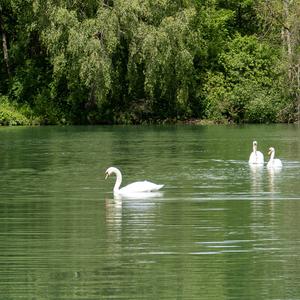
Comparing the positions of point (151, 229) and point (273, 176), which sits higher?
point (151, 229)

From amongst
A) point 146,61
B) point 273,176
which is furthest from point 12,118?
point 273,176

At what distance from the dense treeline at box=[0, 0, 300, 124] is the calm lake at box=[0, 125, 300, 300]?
1999cm

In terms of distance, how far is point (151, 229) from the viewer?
16.6 meters

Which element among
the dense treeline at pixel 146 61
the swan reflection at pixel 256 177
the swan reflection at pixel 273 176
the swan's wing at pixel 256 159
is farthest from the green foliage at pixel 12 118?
the swan reflection at pixel 273 176

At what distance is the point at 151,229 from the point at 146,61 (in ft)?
125

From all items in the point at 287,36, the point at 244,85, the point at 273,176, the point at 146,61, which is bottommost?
the point at 273,176

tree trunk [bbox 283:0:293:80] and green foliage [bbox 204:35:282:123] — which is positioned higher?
tree trunk [bbox 283:0:293:80]

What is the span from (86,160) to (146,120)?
2759 cm

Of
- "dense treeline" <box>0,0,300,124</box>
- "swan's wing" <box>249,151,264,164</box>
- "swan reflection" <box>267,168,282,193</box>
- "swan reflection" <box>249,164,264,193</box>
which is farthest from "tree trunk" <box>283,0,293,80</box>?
"swan reflection" <box>267,168,282,193</box>

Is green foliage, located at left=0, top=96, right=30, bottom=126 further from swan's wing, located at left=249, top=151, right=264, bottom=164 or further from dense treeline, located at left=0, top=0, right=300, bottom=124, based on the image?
swan's wing, located at left=249, top=151, right=264, bottom=164

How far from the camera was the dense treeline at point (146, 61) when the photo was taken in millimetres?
53500

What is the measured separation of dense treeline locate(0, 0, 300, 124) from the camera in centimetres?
5350

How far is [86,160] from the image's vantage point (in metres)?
31.9

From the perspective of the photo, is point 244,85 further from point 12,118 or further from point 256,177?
point 256,177
